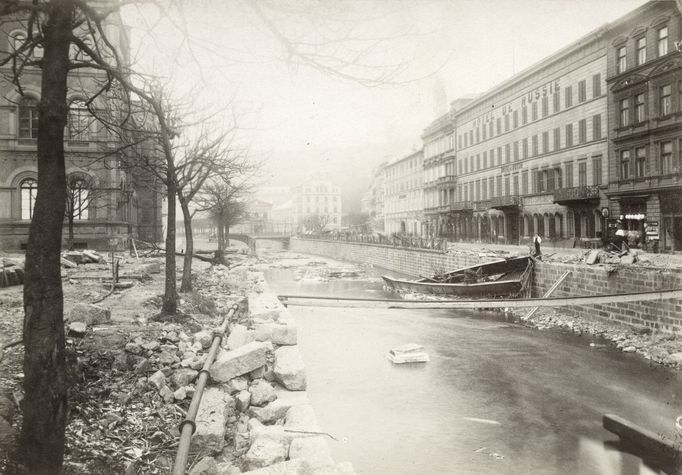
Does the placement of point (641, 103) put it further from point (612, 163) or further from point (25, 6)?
point (25, 6)

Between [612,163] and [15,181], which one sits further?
[612,163]

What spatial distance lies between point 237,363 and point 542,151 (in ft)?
113

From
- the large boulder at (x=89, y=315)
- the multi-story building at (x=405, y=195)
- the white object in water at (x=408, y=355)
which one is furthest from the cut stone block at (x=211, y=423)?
the multi-story building at (x=405, y=195)

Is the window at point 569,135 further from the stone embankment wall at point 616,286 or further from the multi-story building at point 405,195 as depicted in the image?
the multi-story building at point 405,195

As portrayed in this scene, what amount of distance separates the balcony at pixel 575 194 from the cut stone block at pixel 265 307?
24.2m

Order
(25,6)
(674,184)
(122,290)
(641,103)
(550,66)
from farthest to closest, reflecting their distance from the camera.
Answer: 1. (550,66)
2. (641,103)
3. (674,184)
4. (122,290)
5. (25,6)

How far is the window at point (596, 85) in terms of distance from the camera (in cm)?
2923

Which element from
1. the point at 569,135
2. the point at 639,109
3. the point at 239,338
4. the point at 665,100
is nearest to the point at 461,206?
the point at 569,135

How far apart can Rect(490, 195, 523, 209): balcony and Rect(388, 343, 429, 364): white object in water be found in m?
28.5

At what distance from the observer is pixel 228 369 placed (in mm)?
6574

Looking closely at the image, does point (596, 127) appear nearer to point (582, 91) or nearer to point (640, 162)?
point (582, 91)

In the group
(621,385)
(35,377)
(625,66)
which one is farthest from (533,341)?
(625,66)

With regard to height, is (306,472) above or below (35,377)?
below

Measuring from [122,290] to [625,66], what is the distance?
27.6 meters
